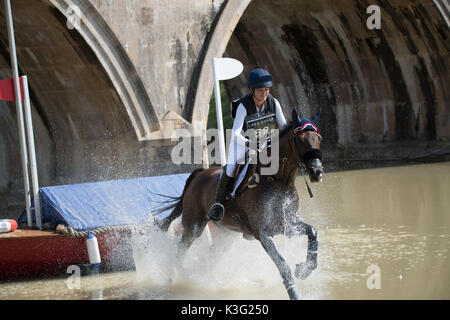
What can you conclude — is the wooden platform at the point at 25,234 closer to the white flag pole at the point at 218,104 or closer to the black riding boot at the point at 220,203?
the black riding boot at the point at 220,203

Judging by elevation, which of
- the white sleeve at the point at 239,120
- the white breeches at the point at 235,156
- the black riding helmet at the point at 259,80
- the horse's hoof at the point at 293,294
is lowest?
the horse's hoof at the point at 293,294

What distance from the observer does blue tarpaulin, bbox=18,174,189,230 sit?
30.3 feet

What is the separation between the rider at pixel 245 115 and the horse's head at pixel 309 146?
1.53 ft

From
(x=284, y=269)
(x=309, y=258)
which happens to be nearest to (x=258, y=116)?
(x=309, y=258)

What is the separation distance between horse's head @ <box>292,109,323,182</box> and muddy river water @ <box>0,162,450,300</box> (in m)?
1.21

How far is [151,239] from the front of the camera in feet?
30.2

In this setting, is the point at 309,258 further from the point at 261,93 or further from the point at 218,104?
the point at 218,104

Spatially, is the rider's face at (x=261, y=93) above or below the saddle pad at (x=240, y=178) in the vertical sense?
above

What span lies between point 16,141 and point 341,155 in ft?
30.6

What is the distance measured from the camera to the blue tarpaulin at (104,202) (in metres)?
9.25

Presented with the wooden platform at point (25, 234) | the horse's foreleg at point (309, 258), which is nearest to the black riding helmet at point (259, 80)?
the horse's foreleg at point (309, 258)

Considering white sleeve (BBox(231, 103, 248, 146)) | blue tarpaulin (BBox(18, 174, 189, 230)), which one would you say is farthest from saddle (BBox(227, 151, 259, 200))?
blue tarpaulin (BBox(18, 174, 189, 230))
